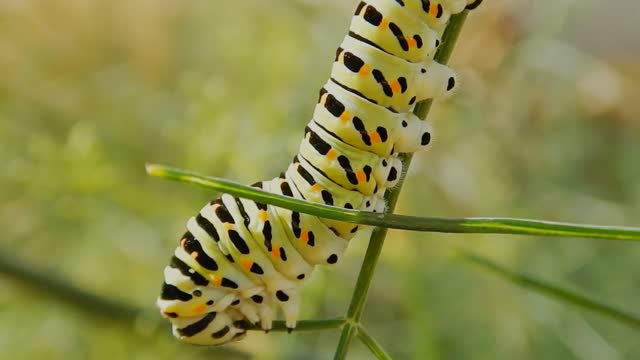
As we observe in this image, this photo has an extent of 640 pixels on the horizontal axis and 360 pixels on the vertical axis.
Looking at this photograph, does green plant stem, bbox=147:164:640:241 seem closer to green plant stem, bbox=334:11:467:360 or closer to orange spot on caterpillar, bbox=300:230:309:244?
green plant stem, bbox=334:11:467:360

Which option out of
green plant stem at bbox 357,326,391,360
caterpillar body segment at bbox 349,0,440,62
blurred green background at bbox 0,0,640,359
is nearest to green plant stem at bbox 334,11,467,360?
green plant stem at bbox 357,326,391,360

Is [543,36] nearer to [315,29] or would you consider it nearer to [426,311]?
[315,29]

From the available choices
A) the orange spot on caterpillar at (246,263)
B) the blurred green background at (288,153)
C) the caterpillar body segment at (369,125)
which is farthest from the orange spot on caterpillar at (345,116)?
the blurred green background at (288,153)

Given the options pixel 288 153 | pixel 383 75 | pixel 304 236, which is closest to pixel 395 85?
pixel 383 75

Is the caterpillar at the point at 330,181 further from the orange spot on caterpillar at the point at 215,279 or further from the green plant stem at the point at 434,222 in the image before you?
the green plant stem at the point at 434,222

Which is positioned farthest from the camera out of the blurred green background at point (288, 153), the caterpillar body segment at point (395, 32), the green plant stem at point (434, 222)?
the blurred green background at point (288, 153)

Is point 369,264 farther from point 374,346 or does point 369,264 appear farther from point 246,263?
point 246,263
